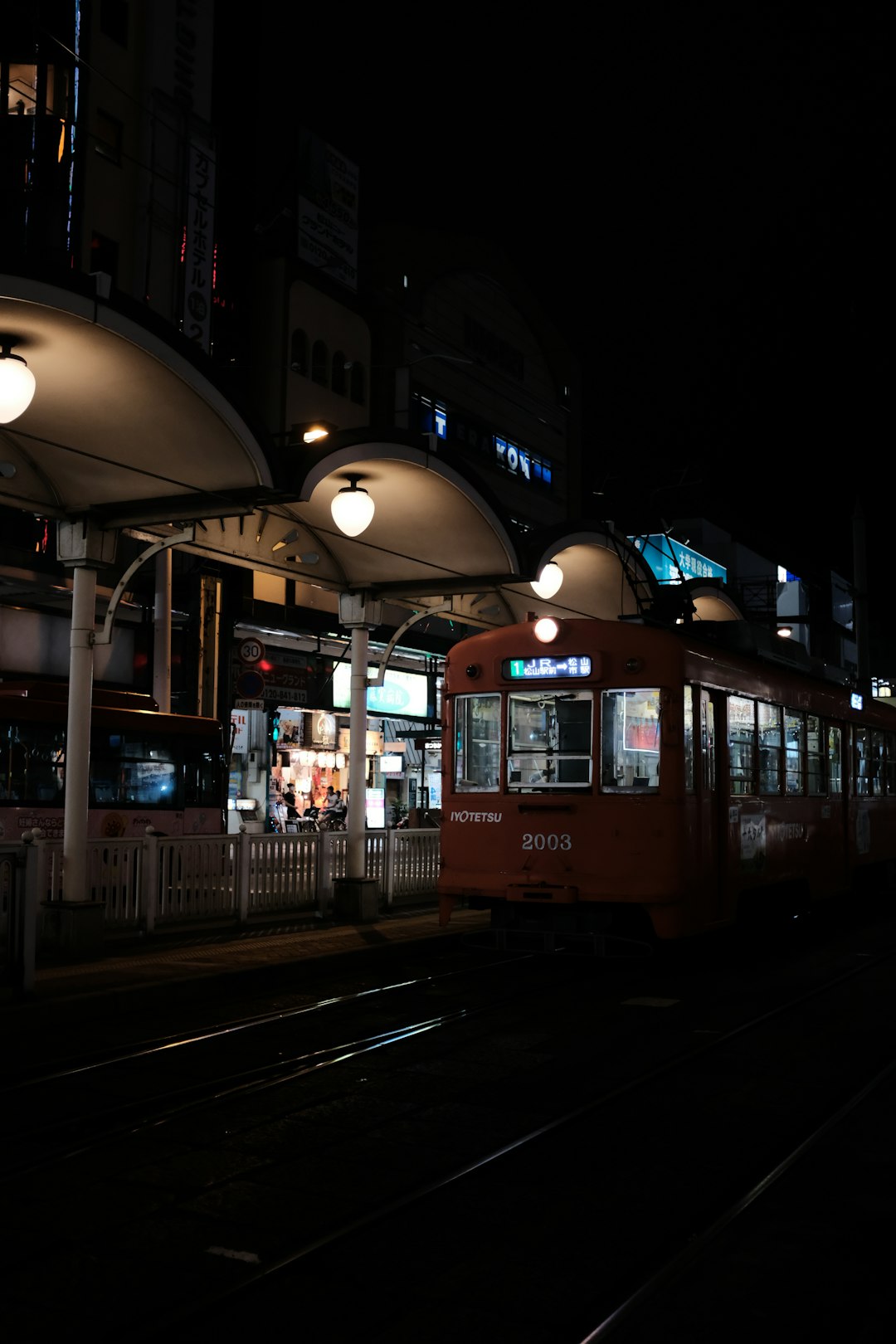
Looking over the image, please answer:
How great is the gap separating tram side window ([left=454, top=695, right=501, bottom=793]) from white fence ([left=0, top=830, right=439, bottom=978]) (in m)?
2.83

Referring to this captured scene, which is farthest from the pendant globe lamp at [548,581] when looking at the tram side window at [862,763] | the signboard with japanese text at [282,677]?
the signboard with japanese text at [282,677]

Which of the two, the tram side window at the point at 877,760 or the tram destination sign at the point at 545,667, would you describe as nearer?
the tram destination sign at the point at 545,667

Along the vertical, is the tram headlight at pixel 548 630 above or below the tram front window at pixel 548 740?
above

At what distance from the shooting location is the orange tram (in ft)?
36.0

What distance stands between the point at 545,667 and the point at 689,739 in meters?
1.49

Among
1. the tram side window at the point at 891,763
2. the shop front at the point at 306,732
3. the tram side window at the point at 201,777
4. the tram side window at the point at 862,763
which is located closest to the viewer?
the tram side window at the point at 862,763

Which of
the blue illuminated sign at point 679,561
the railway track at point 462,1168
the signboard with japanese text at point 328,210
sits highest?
the signboard with japanese text at point 328,210

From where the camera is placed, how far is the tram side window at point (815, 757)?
581 inches

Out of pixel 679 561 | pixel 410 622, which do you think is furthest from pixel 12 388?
pixel 679 561

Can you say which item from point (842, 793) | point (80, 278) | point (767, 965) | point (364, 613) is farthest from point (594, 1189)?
point (842, 793)

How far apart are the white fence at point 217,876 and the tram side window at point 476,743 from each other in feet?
9.28

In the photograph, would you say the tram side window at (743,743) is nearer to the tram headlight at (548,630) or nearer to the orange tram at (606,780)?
the orange tram at (606,780)

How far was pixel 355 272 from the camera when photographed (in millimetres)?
27547

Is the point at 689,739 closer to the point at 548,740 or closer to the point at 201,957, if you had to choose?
the point at 548,740
